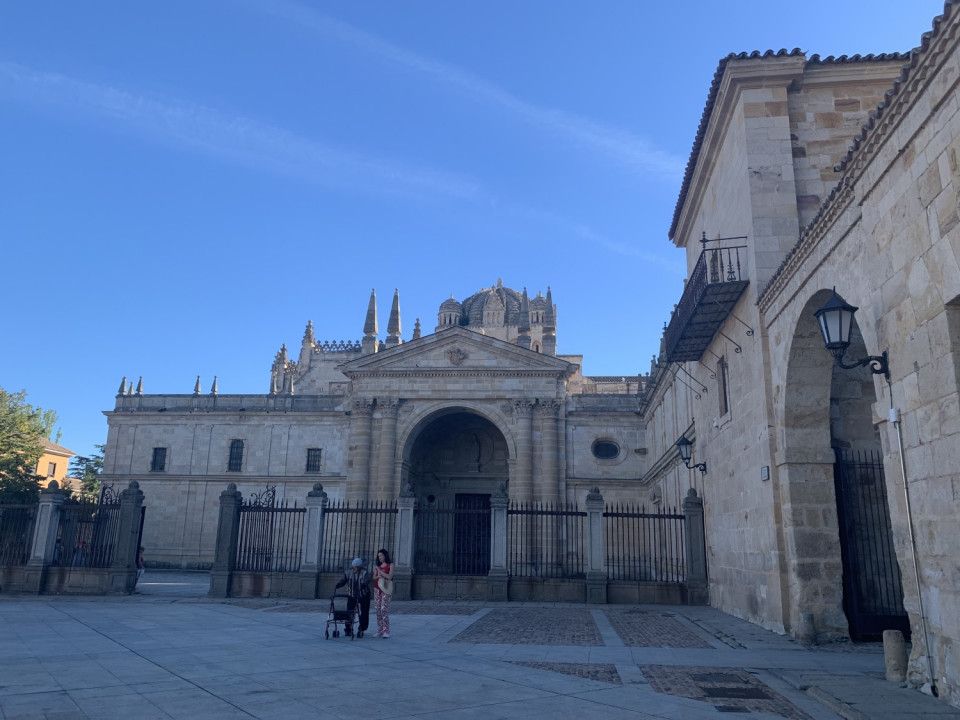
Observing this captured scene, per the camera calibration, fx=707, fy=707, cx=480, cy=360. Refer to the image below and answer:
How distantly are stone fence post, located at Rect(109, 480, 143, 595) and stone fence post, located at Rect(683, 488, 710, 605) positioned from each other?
15.2 metres

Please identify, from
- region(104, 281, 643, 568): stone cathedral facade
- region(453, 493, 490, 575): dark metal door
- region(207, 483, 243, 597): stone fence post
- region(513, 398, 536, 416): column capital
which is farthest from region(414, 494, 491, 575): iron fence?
region(207, 483, 243, 597): stone fence post

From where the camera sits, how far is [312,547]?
1980cm

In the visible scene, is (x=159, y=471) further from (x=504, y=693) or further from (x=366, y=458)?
(x=504, y=693)

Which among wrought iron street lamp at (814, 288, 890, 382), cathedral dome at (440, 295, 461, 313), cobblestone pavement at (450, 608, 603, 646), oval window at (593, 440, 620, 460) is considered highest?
cathedral dome at (440, 295, 461, 313)

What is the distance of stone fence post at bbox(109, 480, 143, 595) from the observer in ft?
63.7

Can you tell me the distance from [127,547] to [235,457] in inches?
787

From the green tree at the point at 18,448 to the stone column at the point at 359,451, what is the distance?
18.6m

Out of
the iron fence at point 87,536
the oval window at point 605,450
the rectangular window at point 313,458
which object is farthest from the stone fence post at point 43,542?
the oval window at point 605,450

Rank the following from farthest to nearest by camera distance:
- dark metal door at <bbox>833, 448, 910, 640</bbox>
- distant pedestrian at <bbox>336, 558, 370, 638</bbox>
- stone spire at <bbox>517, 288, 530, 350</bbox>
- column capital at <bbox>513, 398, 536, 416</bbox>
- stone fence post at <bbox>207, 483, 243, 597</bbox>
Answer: stone spire at <bbox>517, 288, 530, 350</bbox> < column capital at <bbox>513, 398, 536, 416</bbox> < stone fence post at <bbox>207, 483, 243, 597</bbox> < distant pedestrian at <bbox>336, 558, 370, 638</bbox> < dark metal door at <bbox>833, 448, 910, 640</bbox>

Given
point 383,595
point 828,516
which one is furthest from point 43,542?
point 828,516

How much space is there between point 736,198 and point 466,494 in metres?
26.5

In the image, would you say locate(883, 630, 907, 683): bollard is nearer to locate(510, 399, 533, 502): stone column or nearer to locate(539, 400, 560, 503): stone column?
locate(510, 399, 533, 502): stone column

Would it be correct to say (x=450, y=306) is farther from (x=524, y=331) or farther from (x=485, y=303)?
(x=524, y=331)

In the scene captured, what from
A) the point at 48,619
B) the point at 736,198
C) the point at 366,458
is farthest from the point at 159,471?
the point at 736,198
